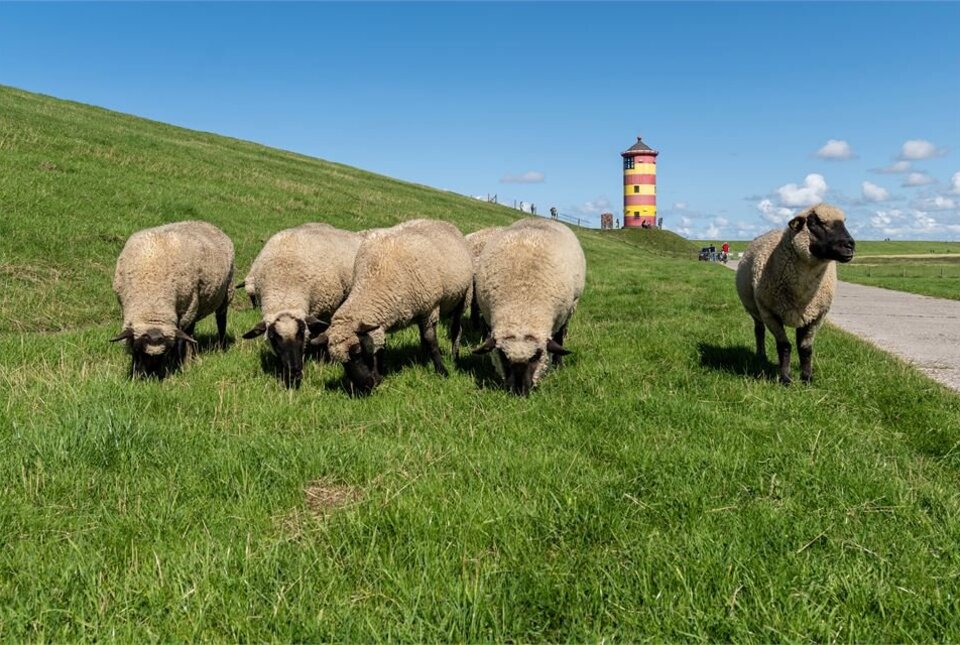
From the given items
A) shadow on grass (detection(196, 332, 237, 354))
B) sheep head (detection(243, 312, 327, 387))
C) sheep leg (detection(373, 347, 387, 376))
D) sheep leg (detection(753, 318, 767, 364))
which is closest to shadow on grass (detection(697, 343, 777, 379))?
sheep leg (detection(753, 318, 767, 364))

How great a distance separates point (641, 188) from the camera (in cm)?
6969

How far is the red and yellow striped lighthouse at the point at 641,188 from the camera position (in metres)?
69.4

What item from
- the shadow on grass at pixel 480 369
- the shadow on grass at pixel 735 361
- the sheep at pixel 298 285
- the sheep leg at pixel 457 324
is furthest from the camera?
the sheep leg at pixel 457 324

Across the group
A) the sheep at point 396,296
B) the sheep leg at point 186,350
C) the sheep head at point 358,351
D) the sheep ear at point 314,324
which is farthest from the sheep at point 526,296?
the sheep leg at point 186,350

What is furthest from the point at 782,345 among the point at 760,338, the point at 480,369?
the point at 480,369

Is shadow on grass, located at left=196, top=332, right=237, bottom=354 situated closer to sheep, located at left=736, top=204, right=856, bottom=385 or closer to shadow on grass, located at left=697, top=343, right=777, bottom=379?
shadow on grass, located at left=697, top=343, right=777, bottom=379

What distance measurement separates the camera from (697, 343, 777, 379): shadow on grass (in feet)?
22.2

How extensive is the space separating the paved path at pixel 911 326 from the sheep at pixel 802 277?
145 centimetres

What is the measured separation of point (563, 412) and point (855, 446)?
219 centimetres

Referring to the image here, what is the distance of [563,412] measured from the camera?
5.05 meters

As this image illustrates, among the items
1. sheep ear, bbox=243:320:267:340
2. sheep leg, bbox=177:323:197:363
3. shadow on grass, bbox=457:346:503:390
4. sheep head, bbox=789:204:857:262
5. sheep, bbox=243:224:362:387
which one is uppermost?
sheep head, bbox=789:204:857:262

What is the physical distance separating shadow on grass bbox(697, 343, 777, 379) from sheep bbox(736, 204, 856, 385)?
15.8 inches

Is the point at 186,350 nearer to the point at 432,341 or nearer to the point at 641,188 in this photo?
the point at 432,341

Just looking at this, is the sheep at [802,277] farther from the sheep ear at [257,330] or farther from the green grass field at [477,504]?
the sheep ear at [257,330]
